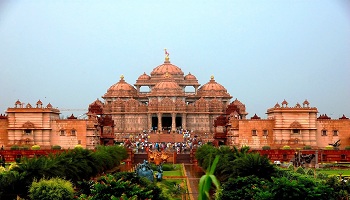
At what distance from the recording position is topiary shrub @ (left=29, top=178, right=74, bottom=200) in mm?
28172

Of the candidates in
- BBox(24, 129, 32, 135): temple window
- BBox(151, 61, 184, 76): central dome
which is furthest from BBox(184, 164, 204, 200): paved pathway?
BBox(151, 61, 184, 76): central dome

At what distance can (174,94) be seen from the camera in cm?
10556

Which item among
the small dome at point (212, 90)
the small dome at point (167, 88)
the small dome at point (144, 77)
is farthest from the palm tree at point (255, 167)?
the small dome at point (144, 77)

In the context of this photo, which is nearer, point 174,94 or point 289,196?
point 289,196

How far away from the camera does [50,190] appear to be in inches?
1117

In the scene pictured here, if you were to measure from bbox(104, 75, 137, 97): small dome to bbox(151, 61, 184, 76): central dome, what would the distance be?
532cm

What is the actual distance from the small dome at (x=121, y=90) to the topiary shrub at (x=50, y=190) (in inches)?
3181

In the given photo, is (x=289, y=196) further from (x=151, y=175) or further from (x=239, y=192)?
(x=151, y=175)

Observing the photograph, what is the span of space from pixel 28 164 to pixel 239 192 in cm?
898

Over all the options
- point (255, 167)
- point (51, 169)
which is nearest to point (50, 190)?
point (51, 169)

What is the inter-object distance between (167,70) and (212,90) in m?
8.73

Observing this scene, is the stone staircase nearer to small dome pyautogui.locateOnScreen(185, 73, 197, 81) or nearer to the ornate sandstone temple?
the ornate sandstone temple

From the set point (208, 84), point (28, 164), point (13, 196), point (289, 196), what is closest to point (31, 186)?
point (13, 196)

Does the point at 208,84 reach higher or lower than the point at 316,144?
higher
